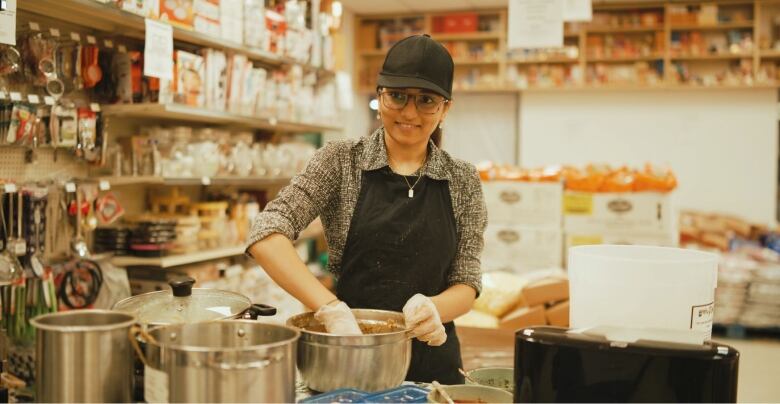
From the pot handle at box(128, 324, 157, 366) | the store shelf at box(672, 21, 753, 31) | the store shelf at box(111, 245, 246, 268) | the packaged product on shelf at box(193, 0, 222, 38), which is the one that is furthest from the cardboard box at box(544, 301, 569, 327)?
the store shelf at box(672, 21, 753, 31)

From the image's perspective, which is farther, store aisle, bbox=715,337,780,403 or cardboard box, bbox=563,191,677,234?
cardboard box, bbox=563,191,677,234

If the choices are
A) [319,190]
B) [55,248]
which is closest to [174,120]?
[55,248]

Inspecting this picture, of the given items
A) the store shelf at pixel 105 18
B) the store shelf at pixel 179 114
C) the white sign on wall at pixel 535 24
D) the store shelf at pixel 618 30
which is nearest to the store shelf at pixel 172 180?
the store shelf at pixel 179 114

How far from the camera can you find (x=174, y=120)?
13.1 ft

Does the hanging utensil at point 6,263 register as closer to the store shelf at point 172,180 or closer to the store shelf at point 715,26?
the store shelf at point 172,180

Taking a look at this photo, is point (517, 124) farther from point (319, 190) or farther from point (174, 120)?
point (319, 190)

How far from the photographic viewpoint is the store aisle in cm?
446

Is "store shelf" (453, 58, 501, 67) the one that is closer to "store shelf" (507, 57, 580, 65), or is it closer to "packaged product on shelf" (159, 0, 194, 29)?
"store shelf" (507, 57, 580, 65)

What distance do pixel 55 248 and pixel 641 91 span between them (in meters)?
6.51

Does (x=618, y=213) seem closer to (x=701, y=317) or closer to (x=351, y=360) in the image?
(x=701, y=317)

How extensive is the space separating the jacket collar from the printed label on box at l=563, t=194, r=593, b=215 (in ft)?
10.0

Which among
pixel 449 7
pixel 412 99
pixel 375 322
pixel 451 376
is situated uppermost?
pixel 449 7

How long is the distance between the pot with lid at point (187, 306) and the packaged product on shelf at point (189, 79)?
2.14 meters

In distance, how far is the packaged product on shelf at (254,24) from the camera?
3.97 meters
